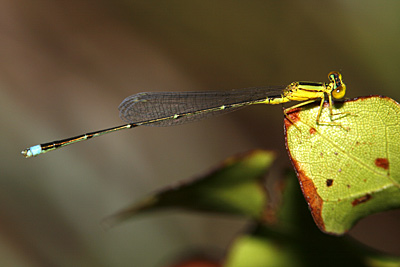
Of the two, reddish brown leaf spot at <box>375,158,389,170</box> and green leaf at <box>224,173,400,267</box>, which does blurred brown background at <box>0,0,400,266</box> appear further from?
reddish brown leaf spot at <box>375,158,389,170</box>

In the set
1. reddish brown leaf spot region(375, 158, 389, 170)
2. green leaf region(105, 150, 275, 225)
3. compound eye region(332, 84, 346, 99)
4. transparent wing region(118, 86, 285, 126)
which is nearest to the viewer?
reddish brown leaf spot region(375, 158, 389, 170)

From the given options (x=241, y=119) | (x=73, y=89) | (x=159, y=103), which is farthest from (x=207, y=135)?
(x=73, y=89)

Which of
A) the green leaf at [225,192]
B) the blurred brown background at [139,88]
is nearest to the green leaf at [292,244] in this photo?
the green leaf at [225,192]

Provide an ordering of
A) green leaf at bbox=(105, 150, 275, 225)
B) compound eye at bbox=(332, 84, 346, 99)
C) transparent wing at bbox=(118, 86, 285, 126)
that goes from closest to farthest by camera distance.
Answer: green leaf at bbox=(105, 150, 275, 225)
compound eye at bbox=(332, 84, 346, 99)
transparent wing at bbox=(118, 86, 285, 126)

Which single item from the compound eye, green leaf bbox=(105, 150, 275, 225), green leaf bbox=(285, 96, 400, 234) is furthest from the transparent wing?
green leaf bbox=(285, 96, 400, 234)

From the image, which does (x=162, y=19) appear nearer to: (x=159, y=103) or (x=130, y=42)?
(x=130, y=42)

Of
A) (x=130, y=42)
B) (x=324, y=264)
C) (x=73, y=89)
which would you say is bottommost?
(x=324, y=264)

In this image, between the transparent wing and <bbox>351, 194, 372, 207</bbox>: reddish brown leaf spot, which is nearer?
<bbox>351, 194, 372, 207</bbox>: reddish brown leaf spot
